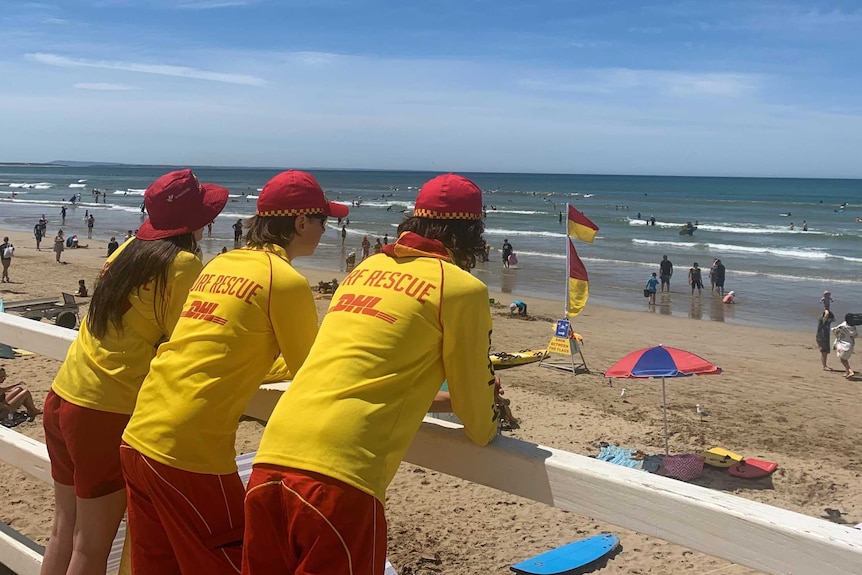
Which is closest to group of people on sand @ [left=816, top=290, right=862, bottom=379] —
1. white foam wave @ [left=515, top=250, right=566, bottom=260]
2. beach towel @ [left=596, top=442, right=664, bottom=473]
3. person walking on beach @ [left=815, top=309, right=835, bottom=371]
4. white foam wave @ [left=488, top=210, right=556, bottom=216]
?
person walking on beach @ [left=815, top=309, right=835, bottom=371]

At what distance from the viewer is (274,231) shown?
2303mm

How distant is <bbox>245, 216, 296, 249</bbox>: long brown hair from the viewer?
230 centimetres

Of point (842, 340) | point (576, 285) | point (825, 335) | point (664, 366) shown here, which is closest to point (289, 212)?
point (664, 366)

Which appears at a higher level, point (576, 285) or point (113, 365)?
point (113, 365)

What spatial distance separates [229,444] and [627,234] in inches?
1754

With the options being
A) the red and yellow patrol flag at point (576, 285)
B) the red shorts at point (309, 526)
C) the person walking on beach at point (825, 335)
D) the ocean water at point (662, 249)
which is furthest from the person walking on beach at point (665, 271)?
the red shorts at point (309, 526)

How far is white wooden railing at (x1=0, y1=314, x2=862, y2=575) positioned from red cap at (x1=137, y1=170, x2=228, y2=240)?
1.03 meters

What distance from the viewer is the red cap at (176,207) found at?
2.39 meters

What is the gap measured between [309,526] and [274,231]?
3.17ft

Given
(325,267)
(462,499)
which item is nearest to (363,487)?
(462,499)

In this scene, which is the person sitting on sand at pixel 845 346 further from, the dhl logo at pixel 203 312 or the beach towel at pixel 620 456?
the dhl logo at pixel 203 312

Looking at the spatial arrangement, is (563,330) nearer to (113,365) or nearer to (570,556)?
(570,556)

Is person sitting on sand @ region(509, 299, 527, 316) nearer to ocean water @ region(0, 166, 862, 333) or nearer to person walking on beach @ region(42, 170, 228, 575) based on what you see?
ocean water @ region(0, 166, 862, 333)

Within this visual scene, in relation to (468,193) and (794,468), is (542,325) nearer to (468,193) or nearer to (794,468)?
(794,468)
